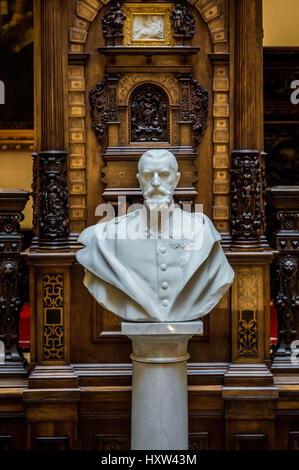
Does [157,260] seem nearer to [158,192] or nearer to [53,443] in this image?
[158,192]

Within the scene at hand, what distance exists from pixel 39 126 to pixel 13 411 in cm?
197

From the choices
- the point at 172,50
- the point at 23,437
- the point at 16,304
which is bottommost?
the point at 23,437

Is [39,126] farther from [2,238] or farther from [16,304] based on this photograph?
[16,304]

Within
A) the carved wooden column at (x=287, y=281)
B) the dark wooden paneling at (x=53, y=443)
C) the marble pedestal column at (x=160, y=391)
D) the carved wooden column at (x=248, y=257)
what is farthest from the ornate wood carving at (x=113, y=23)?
the dark wooden paneling at (x=53, y=443)

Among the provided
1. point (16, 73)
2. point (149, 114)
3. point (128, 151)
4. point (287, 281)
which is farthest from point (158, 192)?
point (16, 73)

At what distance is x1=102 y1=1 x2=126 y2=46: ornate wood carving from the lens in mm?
4773

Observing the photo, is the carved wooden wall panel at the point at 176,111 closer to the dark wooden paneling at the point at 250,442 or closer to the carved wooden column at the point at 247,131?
the carved wooden column at the point at 247,131

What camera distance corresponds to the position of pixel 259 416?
479cm

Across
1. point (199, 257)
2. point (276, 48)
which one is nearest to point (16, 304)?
point (199, 257)

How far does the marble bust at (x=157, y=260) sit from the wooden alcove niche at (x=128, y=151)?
2.48 ft

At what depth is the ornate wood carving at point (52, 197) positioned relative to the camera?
15.5 ft

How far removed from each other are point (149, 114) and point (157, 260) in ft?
4.15

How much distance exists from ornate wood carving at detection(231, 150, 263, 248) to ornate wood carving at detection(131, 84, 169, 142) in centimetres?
54

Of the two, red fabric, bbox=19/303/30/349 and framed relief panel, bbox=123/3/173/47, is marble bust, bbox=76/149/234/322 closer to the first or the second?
framed relief panel, bbox=123/3/173/47
